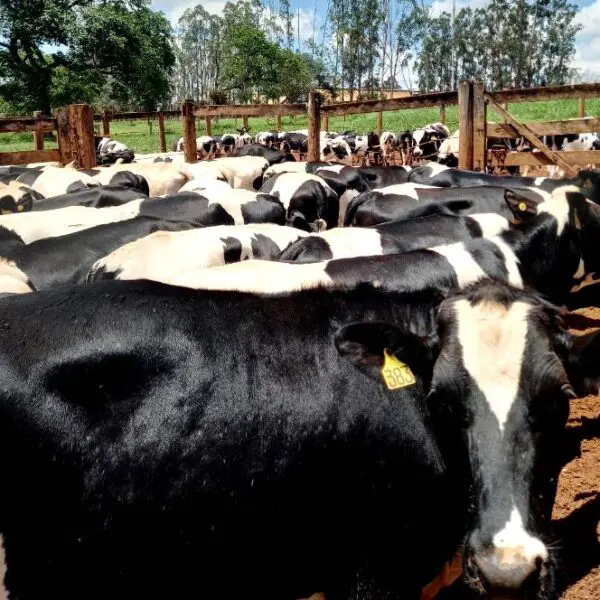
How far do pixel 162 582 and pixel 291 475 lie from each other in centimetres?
55

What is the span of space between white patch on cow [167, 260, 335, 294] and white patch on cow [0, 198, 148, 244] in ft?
9.29

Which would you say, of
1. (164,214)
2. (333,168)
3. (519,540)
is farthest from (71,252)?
(333,168)

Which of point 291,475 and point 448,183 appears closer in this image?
point 291,475

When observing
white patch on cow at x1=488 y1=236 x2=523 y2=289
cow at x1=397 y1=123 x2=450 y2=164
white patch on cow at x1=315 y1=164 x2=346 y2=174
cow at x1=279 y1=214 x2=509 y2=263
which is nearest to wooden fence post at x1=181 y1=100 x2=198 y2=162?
white patch on cow at x1=315 y1=164 x2=346 y2=174

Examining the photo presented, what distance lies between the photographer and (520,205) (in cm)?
616

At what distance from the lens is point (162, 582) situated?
2.19 metres

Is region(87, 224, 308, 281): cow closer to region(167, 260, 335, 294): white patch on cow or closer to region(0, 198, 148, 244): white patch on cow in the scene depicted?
region(167, 260, 335, 294): white patch on cow

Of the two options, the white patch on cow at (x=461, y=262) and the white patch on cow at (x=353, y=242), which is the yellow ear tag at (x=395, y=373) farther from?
the white patch on cow at (x=353, y=242)

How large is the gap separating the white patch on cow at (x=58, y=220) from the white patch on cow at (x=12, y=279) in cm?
124

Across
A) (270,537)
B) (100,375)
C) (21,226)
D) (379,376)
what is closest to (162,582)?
(270,537)

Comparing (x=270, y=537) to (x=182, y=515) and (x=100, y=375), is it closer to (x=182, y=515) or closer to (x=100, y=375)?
(x=182, y=515)

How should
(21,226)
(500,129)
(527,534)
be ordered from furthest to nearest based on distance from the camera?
(500,129) < (21,226) < (527,534)

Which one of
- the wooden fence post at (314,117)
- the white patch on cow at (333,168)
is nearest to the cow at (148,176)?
the wooden fence post at (314,117)

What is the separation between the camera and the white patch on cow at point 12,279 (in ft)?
14.4
